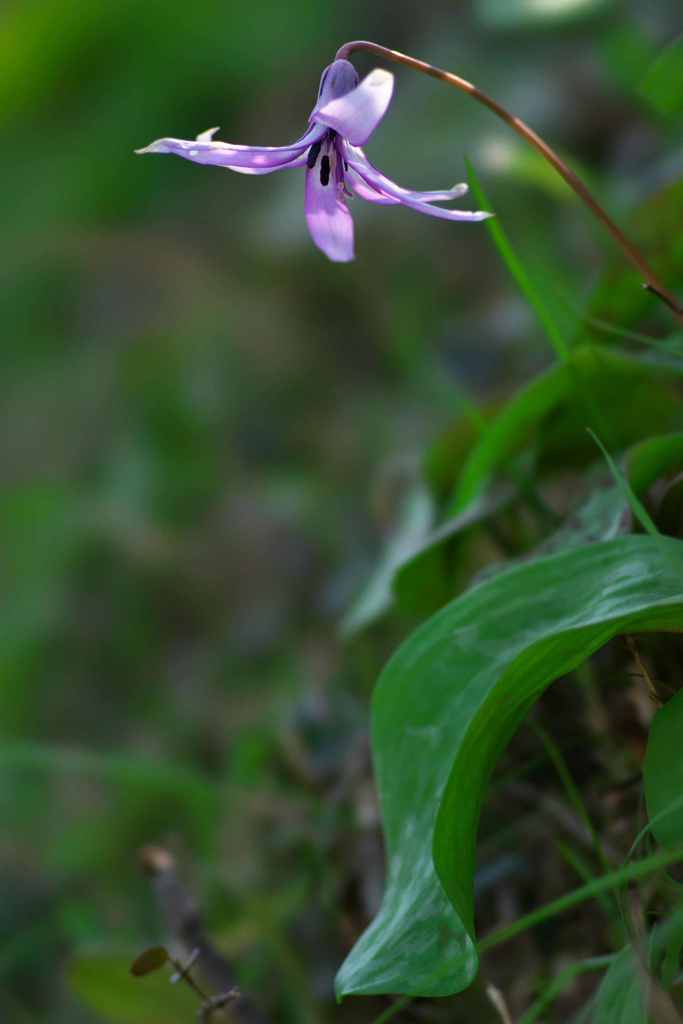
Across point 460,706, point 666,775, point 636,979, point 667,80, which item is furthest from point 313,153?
point 636,979

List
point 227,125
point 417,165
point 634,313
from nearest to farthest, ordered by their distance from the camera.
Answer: point 634,313
point 417,165
point 227,125

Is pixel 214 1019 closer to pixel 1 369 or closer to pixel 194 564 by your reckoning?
pixel 194 564

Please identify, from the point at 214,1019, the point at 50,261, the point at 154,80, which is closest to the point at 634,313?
the point at 214,1019

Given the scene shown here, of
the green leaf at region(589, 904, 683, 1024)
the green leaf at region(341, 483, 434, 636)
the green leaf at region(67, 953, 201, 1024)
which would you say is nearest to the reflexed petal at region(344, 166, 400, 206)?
the green leaf at region(341, 483, 434, 636)

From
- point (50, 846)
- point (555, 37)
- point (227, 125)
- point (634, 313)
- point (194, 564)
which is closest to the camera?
point (634, 313)

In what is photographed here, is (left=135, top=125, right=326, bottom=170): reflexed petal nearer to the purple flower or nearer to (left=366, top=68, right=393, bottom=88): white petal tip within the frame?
the purple flower

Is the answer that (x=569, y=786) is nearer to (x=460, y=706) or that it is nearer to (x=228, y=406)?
(x=460, y=706)
